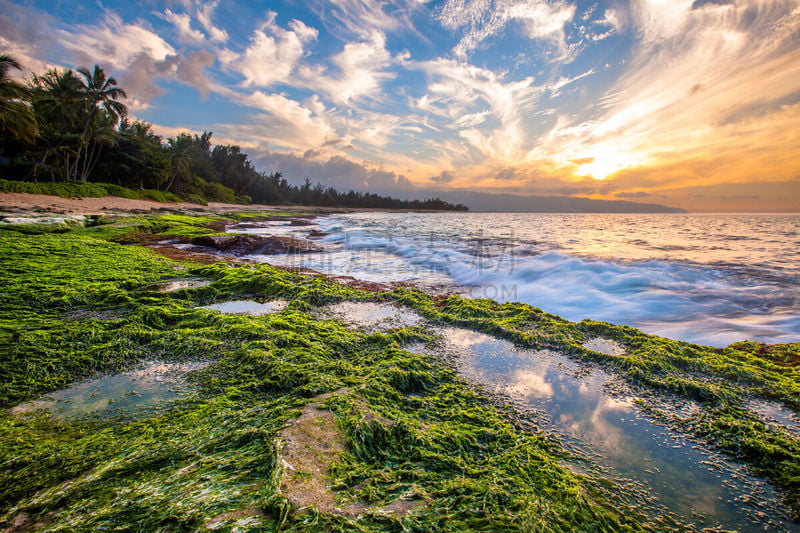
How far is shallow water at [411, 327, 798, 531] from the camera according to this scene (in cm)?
186

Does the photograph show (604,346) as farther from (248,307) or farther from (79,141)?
(79,141)

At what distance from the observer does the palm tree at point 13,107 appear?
23.5 m

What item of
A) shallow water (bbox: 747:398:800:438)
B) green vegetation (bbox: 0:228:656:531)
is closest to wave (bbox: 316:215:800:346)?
shallow water (bbox: 747:398:800:438)

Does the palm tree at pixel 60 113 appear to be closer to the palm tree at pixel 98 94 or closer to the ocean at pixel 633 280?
the palm tree at pixel 98 94

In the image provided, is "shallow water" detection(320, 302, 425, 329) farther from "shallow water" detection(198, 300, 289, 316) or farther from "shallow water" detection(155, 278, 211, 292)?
"shallow water" detection(155, 278, 211, 292)

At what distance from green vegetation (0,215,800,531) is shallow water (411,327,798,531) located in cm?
21

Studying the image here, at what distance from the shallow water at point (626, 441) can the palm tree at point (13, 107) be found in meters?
38.1

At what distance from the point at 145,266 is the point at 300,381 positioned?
6124mm

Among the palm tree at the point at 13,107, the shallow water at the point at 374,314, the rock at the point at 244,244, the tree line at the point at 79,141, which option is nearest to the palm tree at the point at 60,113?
the tree line at the point at 79,141

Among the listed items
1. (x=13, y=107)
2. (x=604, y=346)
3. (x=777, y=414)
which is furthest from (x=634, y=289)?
(x=13, y=107)

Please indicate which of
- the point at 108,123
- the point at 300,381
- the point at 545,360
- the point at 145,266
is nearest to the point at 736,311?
the point at 545,360

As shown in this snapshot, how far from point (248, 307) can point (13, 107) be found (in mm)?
35485

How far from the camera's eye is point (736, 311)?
6484 millimetres

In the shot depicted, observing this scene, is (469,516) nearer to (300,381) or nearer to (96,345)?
(300,381)
